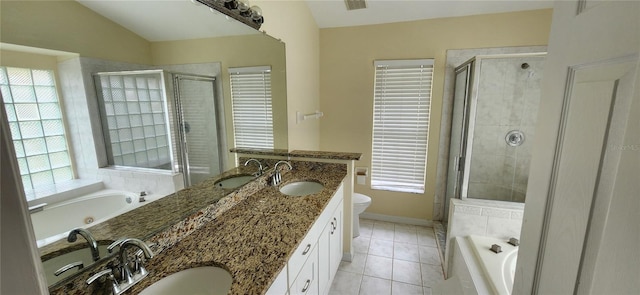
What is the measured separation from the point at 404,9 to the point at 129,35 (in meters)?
2.50

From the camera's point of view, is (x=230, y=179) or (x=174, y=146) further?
(x=230, y=179)

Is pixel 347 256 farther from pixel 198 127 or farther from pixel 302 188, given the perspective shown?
pixel 198 127

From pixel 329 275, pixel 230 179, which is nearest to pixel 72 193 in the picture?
pixel 230 179

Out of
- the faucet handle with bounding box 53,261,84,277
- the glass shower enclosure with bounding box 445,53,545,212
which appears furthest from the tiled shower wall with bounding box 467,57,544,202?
the faucet handle with bounding box 53,261,84,277

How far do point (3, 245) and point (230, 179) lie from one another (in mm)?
1358

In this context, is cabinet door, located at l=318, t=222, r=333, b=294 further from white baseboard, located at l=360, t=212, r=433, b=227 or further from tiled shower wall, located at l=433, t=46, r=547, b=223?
tiled shower wall, located at l=433, t=46, r=547, b=223

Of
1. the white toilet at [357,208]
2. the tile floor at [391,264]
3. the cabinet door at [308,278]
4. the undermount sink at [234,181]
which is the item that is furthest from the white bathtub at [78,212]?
the white toilet at [357,208]

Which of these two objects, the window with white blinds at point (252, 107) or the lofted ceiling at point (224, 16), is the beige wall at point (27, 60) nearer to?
the lofted ceiling at point (224, 16)

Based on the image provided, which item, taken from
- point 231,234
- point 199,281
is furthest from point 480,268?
point 199,281

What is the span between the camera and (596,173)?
1.49ft

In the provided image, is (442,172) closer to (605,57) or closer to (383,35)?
(383,35)

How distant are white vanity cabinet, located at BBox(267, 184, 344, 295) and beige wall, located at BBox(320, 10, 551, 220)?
3.88ft

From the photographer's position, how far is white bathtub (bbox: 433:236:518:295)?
1.55 metres

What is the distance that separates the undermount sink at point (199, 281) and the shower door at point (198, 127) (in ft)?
1.46
